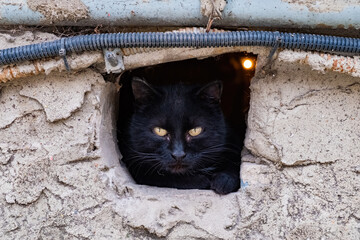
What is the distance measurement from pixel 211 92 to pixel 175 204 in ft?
3.14

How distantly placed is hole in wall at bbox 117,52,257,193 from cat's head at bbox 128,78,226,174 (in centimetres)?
24

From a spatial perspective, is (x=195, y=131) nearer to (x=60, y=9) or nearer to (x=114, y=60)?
(x=114, y=60)

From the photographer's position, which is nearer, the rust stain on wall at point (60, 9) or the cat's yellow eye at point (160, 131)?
the rust stain on wall at point (60, 9)

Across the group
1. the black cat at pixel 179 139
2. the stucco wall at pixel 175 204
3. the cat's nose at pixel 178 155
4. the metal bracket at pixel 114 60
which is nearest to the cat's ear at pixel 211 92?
the black cat at pixel 179 139

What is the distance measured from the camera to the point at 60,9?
2.31 m

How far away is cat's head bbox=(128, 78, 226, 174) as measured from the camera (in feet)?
9.49

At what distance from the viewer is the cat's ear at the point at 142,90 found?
302 centimetres

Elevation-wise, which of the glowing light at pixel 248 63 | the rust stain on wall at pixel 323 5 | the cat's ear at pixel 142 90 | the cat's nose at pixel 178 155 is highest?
the rust stain on wall at pixel 323 5

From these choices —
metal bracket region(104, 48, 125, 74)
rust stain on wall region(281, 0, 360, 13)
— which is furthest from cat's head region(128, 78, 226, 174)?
rust stain on wall region(281, 0, 360, 13)

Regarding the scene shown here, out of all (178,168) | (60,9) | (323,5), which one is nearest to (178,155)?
(178,168)

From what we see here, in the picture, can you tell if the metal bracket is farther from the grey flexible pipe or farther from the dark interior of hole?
the dark interior of hole

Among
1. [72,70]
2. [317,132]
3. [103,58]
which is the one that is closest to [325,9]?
[317,132]

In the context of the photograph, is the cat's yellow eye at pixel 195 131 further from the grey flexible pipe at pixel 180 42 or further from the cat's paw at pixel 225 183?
the grey flexible pipe at pixel 180 42

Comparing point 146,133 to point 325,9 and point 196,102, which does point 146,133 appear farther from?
point 325,9
